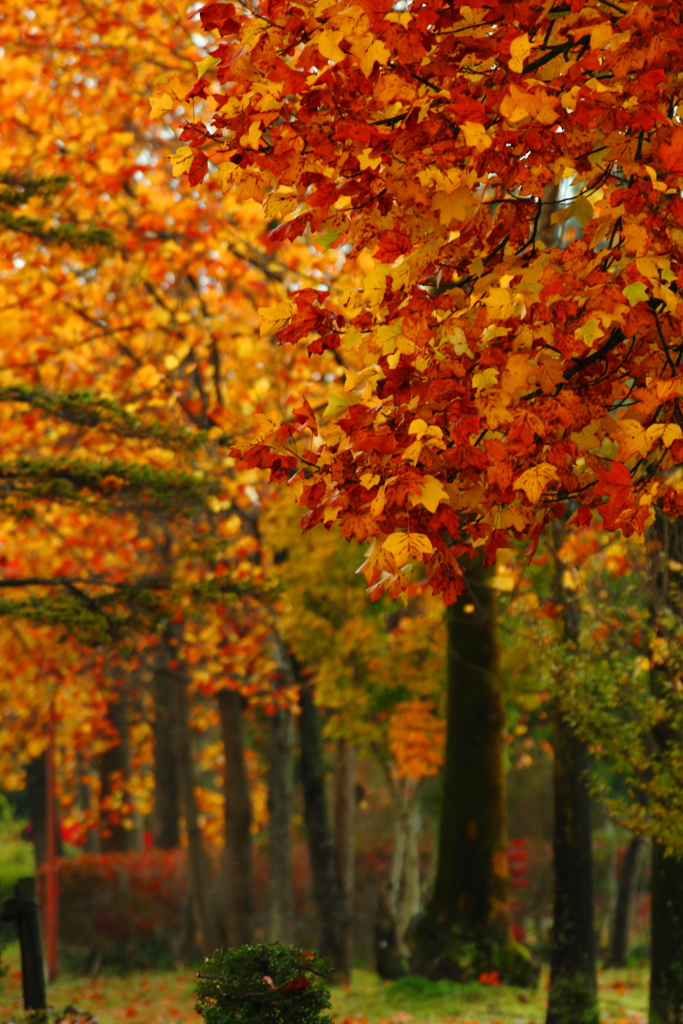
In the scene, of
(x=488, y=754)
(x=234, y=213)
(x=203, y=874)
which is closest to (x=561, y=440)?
(x=488, y=754)

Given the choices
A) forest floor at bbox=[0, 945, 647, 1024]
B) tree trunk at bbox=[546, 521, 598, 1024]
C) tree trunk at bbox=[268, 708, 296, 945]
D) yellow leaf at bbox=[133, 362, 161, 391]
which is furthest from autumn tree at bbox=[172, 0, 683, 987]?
tree trunk at bbox=[268, 708, 296, 945]

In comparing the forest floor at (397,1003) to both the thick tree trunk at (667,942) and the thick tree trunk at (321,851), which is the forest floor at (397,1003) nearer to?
the thick tree trunk at (321,851)

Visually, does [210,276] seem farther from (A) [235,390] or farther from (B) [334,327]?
(B) [334,327]

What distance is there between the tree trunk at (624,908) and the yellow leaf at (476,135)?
15992mm

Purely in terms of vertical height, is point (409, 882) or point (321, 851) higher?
point (321, 851)

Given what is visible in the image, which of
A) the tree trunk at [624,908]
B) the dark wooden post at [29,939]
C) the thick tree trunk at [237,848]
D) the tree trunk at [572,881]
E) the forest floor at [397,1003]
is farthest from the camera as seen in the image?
the tree trunk at [624,908]

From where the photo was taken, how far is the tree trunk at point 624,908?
711 inches

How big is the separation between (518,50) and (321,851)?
1334 centimetres

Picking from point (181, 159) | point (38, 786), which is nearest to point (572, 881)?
point (181, 159)

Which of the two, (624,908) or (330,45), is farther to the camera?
(624,908)

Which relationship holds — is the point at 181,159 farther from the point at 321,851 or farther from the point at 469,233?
the point at 321,851

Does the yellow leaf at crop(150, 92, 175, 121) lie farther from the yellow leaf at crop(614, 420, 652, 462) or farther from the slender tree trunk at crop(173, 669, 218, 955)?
the slender tree trunk at crop(173, 669, 218, 955)

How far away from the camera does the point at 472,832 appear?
12750 mm

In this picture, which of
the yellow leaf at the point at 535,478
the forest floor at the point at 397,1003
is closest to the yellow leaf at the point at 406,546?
the yellow leaf at the point at 535,478
